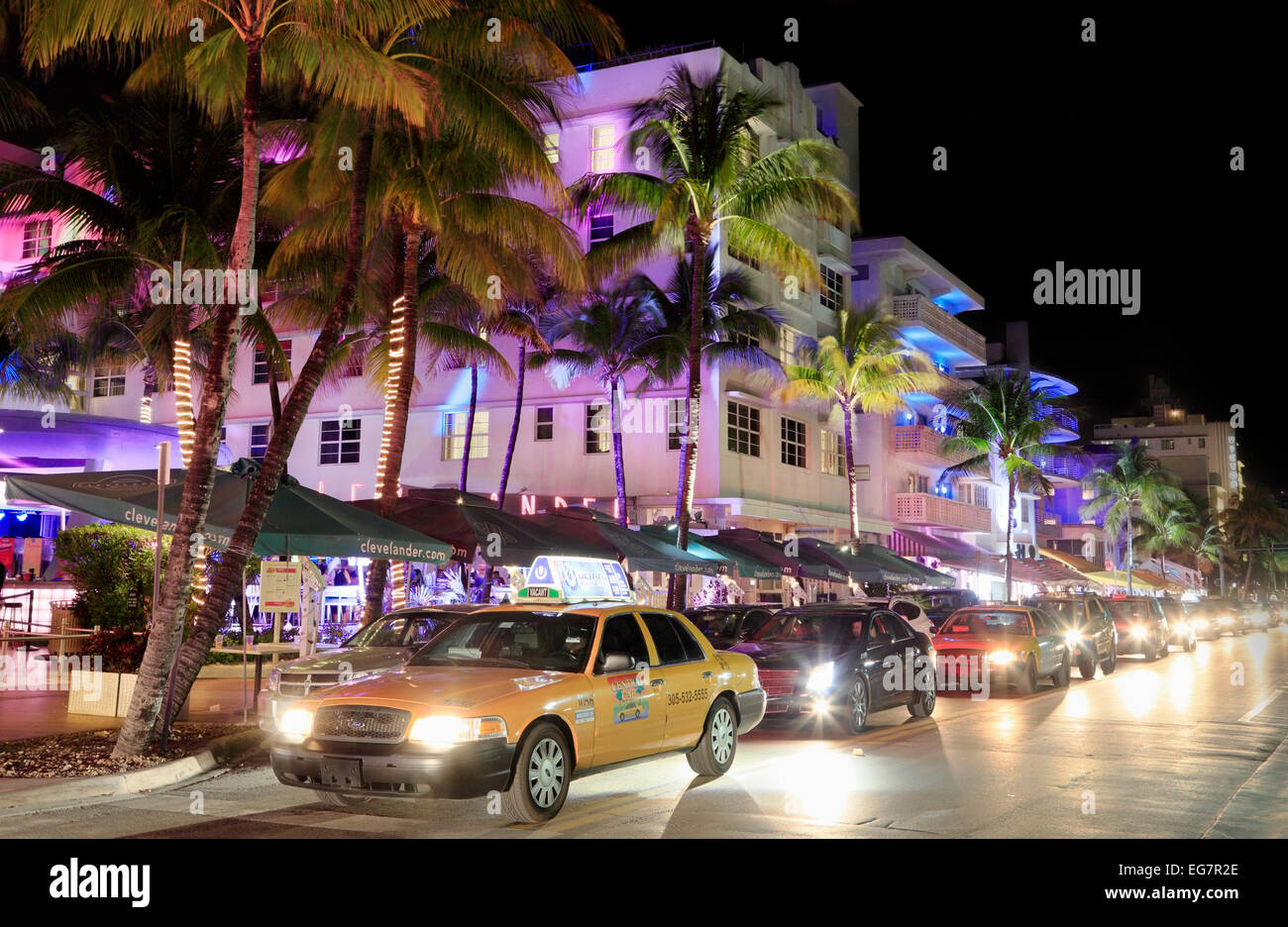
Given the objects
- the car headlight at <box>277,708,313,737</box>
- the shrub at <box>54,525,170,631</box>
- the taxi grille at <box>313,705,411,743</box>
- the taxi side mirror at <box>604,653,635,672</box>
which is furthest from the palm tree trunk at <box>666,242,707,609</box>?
the taxi grille at <box>313,705,411,743</box>

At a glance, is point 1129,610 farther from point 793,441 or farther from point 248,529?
point 248,529

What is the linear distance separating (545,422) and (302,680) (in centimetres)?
2464

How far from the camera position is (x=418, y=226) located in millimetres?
19250

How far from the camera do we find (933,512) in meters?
46.8

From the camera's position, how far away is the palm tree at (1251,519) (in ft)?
410

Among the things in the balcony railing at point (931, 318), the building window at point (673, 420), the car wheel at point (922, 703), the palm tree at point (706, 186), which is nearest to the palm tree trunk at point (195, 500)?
the car wheel at point (922, 703)

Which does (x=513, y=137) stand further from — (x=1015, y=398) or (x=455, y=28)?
(x=1015, y=398)

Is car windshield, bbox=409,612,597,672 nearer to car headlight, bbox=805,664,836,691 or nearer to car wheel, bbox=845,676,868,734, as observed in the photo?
car headlight, bbox=805,664,836,691

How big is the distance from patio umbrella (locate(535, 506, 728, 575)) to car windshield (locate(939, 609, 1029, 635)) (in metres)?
5.04

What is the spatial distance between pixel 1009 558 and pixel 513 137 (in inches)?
1467

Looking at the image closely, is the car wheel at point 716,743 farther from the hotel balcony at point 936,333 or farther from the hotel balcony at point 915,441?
the hotel balcony at point 915,441

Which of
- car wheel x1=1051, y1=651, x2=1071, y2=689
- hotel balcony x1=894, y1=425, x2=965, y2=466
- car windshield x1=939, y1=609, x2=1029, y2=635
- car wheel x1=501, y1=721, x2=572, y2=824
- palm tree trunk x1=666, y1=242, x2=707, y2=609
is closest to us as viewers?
car wheel x1=501, y1=721, x2=572, y2=824

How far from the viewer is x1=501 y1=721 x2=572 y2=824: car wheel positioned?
27.7ft

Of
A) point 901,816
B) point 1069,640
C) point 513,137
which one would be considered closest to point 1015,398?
point 1069,640
